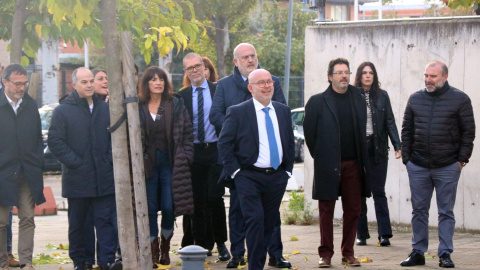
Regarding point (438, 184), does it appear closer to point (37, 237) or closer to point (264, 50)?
point (37, 237)

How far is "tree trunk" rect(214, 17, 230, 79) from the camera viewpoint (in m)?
30.4

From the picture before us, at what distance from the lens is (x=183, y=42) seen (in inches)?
282

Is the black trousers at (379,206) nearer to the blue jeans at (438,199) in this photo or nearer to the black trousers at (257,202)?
the blue jeans at (438,199)

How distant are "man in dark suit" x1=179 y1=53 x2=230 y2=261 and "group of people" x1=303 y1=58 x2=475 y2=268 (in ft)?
3.73

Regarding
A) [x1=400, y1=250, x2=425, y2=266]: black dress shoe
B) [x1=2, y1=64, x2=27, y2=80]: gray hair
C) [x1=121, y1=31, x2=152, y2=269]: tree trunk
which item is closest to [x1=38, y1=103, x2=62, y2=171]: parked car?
[x1=2, y1=64, x2=27, y2=80]: gray hair

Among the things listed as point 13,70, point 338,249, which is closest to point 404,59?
point 338,249

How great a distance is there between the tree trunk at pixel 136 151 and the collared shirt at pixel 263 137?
1.84m

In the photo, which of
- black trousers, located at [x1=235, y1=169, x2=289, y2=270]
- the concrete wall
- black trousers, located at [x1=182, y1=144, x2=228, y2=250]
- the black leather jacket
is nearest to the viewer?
black trousers, located at [x1=235, y1=169, x2=289, y2=270]

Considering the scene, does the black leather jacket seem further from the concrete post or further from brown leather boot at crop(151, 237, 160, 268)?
the concrete post

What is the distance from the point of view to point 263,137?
321 inches

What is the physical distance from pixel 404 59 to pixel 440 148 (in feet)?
10.4

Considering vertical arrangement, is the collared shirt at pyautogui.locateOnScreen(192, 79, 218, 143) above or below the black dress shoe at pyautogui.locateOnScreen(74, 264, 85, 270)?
above

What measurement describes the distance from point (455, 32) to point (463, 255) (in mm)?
3152

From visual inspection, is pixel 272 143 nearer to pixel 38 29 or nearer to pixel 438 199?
pixel 438 199
